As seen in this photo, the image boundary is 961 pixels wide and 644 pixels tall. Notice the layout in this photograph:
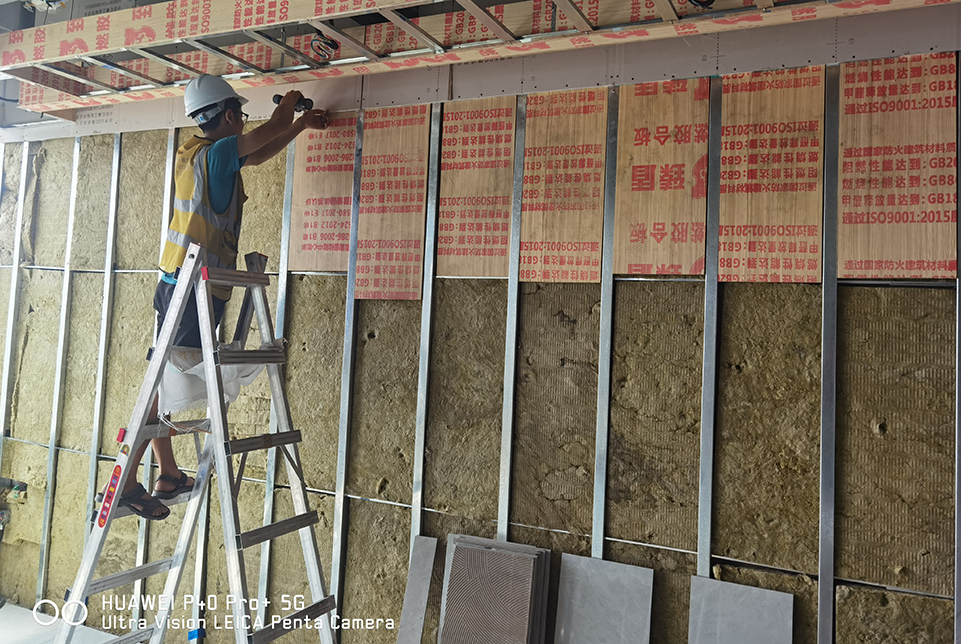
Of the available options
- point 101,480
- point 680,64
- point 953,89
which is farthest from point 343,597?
point 953,89

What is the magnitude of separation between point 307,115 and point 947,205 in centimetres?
250

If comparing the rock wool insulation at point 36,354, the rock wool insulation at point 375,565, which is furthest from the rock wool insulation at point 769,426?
the rock wool insulation at point 36,354

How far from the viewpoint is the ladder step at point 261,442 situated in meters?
2.36

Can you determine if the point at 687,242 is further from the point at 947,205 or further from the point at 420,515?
the point at 420,515

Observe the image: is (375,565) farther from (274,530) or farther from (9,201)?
(9,201)

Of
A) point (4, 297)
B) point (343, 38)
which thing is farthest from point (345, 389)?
point (4, 297)

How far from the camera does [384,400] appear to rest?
122 inches

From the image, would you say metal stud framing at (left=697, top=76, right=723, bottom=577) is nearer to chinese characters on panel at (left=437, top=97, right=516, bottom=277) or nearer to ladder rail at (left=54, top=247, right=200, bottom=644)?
chinese characters on panel at (left=437, top=97, right=516, bottom=277)

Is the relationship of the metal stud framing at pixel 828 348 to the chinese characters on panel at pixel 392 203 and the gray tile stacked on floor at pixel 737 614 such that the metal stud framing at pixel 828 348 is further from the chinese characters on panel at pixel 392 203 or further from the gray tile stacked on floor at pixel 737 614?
the chinese characters on panel at pixel 392 203

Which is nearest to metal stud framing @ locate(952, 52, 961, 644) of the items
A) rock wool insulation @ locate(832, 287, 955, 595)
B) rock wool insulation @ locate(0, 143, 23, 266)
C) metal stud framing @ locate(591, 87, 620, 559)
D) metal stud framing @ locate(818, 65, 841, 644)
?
rock wool insulation @ locate(832, 287, 955, 595)

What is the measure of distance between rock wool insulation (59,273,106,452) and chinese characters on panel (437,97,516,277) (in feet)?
6.93

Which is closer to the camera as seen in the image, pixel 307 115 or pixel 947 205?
pixel 947 205

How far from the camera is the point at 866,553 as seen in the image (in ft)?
7.62

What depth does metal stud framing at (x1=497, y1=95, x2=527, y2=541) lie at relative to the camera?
9.29 ft
